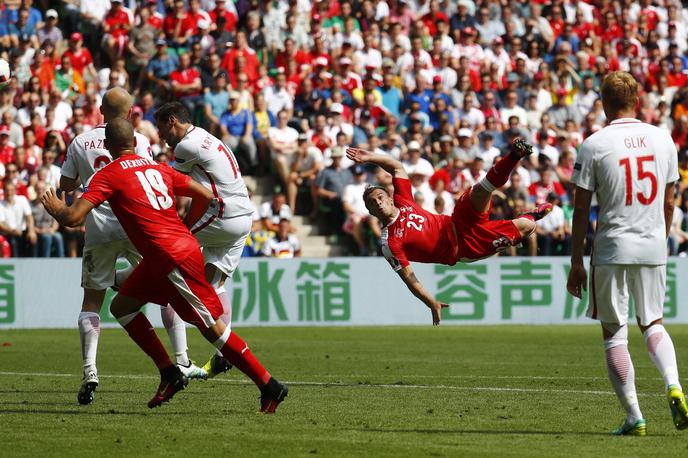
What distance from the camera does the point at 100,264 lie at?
10.9 metres

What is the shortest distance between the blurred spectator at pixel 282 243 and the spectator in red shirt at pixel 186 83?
283 centimetres

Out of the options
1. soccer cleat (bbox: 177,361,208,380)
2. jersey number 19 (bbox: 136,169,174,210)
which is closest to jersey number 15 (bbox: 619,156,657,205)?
jersey number 19 (bbox: 136,169,174,210)

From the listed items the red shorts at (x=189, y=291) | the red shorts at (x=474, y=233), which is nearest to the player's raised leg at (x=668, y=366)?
the red shorts at (x=189, y=291)

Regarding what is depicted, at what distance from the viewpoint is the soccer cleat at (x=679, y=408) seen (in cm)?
793

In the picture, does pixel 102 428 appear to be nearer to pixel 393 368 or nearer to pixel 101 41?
pixel 393 368

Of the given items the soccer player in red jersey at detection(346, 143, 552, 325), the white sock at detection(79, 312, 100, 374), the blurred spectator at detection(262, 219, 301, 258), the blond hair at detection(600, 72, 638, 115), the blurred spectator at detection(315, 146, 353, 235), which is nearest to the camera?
the blond hair at detection(600, 72, 638, 115)

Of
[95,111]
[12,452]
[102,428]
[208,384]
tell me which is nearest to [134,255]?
[208,384]

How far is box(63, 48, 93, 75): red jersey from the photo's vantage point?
2409 centimetres

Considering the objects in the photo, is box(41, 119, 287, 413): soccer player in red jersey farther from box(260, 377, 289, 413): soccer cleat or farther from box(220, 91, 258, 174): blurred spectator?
box(220, 91, 258, 174): blurred spectator

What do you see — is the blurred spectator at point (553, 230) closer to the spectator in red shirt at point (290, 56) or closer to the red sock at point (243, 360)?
the spectator in red shirt at point (290, 56)

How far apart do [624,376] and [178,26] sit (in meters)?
18.3

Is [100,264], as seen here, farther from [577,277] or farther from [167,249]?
[577,277]

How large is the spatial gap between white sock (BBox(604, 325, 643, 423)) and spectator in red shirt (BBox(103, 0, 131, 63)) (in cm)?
1802

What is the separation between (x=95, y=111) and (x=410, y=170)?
5.89m
